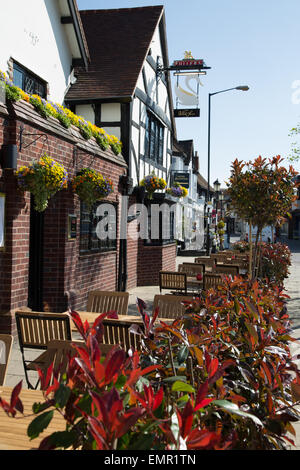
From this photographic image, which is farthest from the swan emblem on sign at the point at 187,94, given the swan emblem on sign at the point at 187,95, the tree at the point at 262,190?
the tree at the point at 262,190

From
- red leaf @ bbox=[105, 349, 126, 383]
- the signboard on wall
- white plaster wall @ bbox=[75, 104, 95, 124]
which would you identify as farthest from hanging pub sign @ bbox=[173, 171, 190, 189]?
red leaf @ bbox=[105, 349, 126, 383]

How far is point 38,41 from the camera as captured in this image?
9242 mm

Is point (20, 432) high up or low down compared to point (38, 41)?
down

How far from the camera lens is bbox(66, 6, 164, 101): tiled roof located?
12.3 metres

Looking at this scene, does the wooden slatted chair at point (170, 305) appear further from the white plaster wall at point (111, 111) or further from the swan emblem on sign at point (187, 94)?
the swan emblem on sign at point (187, 94)

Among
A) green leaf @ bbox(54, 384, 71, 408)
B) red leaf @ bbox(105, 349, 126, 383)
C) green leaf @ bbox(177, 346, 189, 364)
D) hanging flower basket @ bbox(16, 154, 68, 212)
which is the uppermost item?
hanging flower basket @ bbox(16, 154, 68, 212)

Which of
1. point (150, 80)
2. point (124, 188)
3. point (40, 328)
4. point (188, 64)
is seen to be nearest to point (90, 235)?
point (124, 188)

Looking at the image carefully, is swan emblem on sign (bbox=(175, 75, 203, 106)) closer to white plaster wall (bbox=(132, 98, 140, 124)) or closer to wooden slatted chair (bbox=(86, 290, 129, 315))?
white plaster wall (bbox=(132, 98, 140, 124))

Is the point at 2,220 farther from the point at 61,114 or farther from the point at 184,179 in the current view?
the point at 184,179

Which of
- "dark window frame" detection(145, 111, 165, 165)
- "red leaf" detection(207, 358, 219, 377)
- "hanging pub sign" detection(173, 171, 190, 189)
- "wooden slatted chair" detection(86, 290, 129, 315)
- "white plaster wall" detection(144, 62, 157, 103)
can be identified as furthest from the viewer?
"hanging pub sign" detection(173, 171, 190, 189)

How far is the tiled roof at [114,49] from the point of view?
40.2 ft

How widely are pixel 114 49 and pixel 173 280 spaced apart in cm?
822

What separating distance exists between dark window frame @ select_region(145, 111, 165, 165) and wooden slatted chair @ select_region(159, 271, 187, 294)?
5727mm

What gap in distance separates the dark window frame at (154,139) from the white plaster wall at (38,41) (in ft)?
13.7
